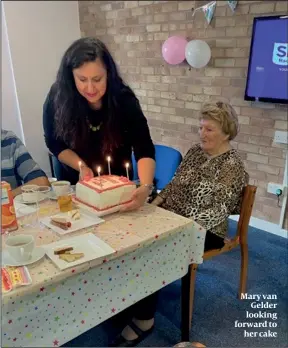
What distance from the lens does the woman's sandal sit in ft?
4.95

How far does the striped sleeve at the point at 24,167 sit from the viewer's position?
5.01 feet

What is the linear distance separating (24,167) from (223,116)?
1.00m

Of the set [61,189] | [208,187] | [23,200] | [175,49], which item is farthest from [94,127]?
[175,49]

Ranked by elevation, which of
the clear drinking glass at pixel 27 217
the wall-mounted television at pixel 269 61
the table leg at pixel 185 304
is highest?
the wall-mounted television at pixel 269 61

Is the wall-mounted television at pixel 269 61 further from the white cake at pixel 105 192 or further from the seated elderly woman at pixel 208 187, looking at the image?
the white cake at pixel 105 192

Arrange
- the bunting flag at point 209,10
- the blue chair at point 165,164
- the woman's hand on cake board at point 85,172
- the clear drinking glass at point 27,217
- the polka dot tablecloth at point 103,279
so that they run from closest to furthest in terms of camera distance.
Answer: the polka dot tablecloth at point 103,279, the clear drinking glass at point 27,217, the woman's hand on cake board at point 85,172, the blue chair at point 165,164, the bunting flag at point 209,10

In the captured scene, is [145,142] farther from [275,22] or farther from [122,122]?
[275,22]

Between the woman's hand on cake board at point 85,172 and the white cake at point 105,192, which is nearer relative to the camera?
the white cake at point 105,192

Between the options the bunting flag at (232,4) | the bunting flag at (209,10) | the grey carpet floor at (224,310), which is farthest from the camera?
the bunting flag at (209,10)

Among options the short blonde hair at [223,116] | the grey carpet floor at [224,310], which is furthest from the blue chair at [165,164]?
the grey carpet floor at [224,310]

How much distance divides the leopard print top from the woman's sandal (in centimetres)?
57

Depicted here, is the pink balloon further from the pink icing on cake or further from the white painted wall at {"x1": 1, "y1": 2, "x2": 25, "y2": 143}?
the pink icing on cake

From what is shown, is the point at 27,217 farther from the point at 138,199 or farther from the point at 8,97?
the point at 8,97

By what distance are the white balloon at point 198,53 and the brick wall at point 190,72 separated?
0.09 meters
